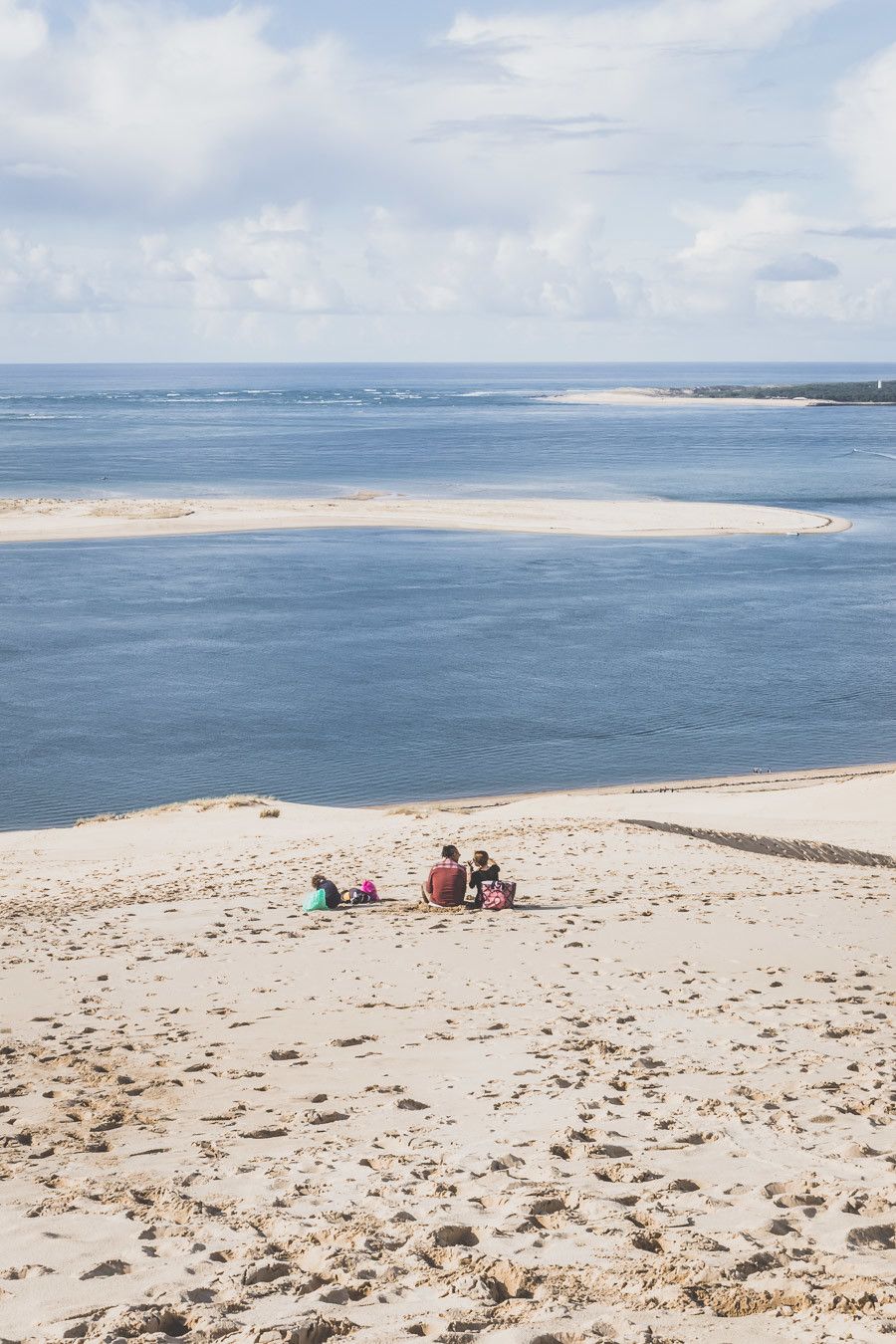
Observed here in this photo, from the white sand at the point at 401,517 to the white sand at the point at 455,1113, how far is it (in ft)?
193

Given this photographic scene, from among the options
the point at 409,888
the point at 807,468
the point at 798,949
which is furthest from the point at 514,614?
Result: the point at 807,468

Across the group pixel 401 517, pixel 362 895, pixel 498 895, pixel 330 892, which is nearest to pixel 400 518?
pixel 401 517

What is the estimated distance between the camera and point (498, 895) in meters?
15.2

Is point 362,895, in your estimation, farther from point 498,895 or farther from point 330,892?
point 498,895

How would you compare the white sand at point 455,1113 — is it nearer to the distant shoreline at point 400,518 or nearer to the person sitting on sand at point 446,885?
the person sitting on sand at point 446,885

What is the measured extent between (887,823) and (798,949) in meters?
10.6

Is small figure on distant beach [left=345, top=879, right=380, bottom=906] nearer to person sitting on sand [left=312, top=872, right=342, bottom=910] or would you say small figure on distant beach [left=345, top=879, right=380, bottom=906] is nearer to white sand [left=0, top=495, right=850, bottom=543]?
person sitting on sand [left=312, top=872, right=342, bottom=910]

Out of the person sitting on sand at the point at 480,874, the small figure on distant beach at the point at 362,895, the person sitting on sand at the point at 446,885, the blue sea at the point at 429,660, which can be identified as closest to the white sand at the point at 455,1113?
the person sitting on sand at the point at 446,885

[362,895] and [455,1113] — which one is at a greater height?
[455,1113]

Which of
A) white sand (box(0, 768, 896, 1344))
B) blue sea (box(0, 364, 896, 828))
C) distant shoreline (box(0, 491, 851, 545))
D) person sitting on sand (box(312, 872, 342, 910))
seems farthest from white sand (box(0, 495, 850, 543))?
white sand (box(0, 768, 896, 1344))

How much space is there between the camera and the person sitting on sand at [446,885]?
15375 mm

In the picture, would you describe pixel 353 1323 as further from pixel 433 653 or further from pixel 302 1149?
pixel 433 653

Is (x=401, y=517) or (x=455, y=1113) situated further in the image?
(x=401, y=517)

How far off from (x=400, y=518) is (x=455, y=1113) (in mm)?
71324
